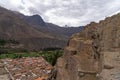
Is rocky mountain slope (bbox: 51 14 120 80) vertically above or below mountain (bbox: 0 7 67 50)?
below

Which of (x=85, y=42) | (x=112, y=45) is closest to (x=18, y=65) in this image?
(x=85, y=42)

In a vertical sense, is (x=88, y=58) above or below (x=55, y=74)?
above

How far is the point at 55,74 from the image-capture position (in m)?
16.3

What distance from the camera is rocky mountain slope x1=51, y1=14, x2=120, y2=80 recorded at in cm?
781

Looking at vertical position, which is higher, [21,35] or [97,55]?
[21,35]

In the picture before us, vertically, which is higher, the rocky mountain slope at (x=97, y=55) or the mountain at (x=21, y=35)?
the mountain at (x=21, y=35)

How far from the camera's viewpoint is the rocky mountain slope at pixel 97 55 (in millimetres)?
7809

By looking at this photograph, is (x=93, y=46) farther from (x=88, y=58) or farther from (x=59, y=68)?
(x=59, y=68)

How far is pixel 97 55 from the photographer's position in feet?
36.6

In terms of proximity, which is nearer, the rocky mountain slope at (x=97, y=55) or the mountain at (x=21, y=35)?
the rocky mountain slope at (x=97, y=55)

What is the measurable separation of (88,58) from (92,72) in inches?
49.5

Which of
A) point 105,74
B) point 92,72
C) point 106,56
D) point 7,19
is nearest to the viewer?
point 105,74

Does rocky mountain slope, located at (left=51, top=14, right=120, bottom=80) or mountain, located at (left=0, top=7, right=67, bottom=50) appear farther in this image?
mountain, located at (left=0, top=7, right=67, bottom=50)

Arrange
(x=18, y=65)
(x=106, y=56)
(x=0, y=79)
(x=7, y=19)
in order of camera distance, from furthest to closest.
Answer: (x=7, y=19)
(x=18, y=65)
(x=0, y=79)
(x=106, y=56)
